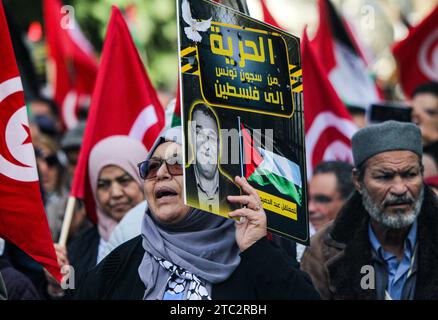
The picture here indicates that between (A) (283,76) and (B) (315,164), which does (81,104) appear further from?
(A) (283,76)

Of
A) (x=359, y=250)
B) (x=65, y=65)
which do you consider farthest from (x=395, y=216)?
(x=65, y=65)

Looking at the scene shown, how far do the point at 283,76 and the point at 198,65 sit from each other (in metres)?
0.45

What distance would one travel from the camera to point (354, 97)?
32.1 ft

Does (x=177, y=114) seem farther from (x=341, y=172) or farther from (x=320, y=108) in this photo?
(x=320, y=108)

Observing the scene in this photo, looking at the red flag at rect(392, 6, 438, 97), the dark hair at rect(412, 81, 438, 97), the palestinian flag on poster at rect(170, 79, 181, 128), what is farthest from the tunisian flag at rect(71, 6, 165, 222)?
the red flag at rect(392, 6, 438, 97)

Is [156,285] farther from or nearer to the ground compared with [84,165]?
nearer to the ground

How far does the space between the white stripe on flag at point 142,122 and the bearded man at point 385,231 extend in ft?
4.69

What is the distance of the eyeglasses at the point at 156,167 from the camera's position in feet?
14.8

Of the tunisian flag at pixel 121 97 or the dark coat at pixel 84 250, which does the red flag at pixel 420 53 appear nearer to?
the tunisian flag at pixel 121 97

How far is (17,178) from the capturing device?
4852 mm

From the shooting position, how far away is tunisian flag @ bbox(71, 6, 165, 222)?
20.4 feet

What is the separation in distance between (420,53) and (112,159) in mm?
4698

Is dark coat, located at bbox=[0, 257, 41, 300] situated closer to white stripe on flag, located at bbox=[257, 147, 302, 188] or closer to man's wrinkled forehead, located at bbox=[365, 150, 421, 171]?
white stripe on flag, located at bbox=[257, 147, 302, 188]
